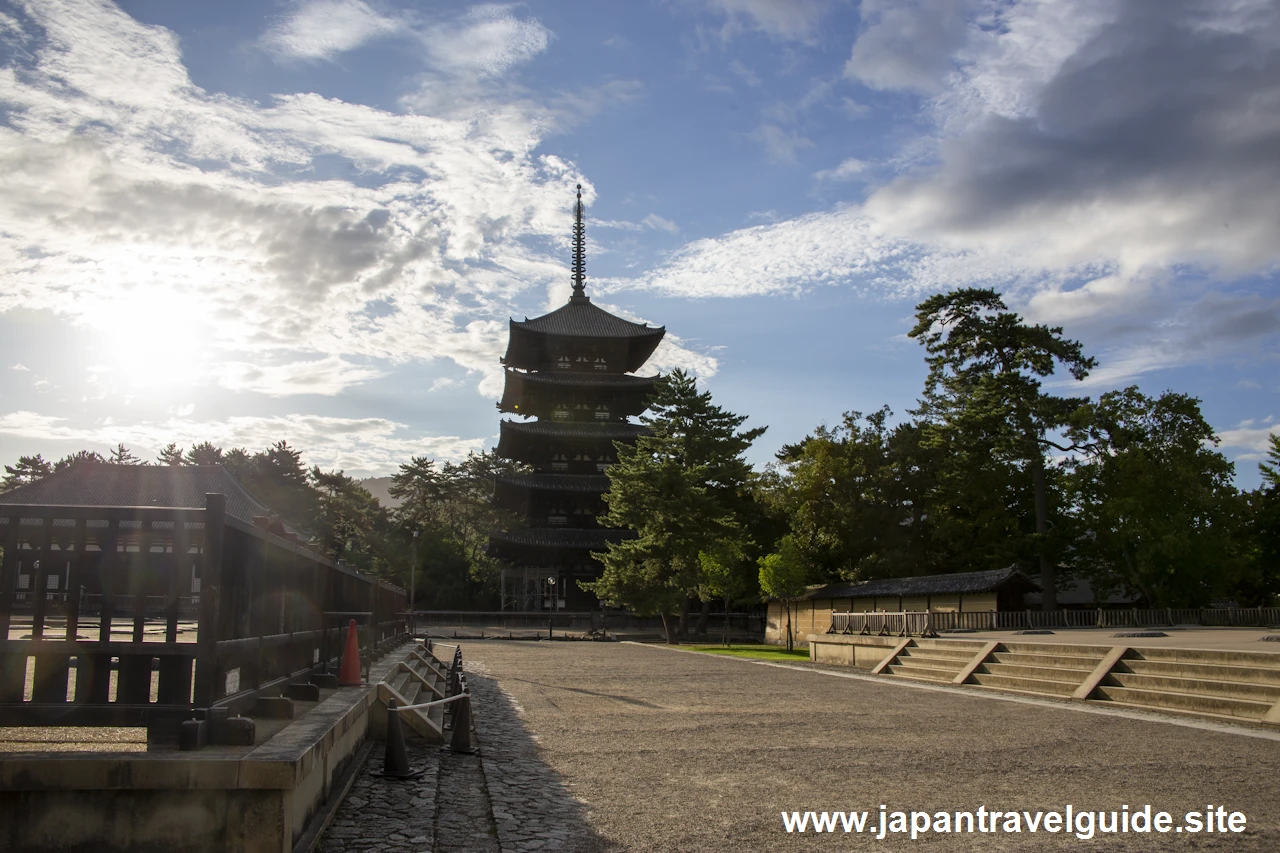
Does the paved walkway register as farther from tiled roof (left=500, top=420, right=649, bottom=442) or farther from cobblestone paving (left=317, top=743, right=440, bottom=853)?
tiled roof (left=500, top=420, right=649, bottom=442)

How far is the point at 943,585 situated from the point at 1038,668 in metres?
13.3

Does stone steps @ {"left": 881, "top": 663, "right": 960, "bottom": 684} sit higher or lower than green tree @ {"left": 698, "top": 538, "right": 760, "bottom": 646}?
lower

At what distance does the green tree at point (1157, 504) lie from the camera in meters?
35.1

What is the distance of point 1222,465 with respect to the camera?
36.8m

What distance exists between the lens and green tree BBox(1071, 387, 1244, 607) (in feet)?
115

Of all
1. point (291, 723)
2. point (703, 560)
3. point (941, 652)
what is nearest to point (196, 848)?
point (291, 723)

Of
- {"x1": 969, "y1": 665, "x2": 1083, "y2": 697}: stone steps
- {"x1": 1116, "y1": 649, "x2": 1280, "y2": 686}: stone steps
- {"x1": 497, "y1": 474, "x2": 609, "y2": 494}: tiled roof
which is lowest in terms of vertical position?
{"x1": 969, "y1": 665, "x2": 1083, "y2": 697}: stone steps

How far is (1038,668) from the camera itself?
15.8 metres

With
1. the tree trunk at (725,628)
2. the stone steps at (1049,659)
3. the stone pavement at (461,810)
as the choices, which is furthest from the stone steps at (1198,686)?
the tree trunk at (725,628)

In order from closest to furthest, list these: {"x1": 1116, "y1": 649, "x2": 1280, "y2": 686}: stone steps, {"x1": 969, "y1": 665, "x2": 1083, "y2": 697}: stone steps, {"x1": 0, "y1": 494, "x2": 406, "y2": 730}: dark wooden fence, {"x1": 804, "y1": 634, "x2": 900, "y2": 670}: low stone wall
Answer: {"x1": 0, "y1": 494, "x2": 406, "y2": 730}: dark wooden fence, {"x1": 1116, "y1": 649, "x2": 1280, "y2": 686}: stone steps, {"x1": 969, "y1": 665, "x2": 1083, "y2": 697}: stone steps, {"x1": 804, "y1": 634, "x2": 900, "y2": 670}: low stone wall

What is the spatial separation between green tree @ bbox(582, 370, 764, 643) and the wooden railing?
861cm

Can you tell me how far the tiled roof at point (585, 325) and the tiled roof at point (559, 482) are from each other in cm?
787

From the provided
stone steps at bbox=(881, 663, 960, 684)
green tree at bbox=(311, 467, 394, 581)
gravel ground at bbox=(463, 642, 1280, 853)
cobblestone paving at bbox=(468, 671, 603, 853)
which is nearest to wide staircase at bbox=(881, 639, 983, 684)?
stone steps at bbox=(881, 663, 960, 684)

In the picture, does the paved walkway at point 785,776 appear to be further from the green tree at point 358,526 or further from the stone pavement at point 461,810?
the green tree at point 358,526
